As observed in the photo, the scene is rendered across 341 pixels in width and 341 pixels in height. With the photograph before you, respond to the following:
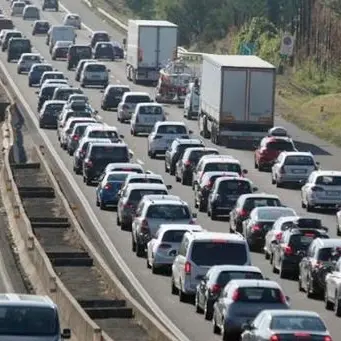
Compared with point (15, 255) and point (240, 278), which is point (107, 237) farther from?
point (240, 278)

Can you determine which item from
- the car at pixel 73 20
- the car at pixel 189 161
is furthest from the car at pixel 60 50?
the car at pixel 189 161

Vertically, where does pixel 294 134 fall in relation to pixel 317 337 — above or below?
below

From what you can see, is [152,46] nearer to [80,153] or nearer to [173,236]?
[80,153]

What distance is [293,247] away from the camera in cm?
4341

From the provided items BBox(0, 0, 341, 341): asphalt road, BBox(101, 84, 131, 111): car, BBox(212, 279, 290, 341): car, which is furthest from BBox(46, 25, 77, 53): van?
BBox(212, 279, 290, 341): car

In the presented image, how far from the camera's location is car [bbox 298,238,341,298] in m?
40.3

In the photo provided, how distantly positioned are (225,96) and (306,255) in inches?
1197

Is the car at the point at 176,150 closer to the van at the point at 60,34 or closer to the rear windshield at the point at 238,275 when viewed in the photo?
the rear windshield at the point at 238,275

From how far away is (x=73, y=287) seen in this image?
41688 mm

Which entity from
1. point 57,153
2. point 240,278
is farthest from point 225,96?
point 240,278

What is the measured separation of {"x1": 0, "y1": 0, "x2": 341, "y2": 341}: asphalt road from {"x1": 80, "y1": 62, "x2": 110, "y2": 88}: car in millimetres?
1035

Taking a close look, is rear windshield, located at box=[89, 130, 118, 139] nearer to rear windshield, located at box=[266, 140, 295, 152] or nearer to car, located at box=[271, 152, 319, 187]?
rear windshield, located at box=[266, 140, 295, 152]

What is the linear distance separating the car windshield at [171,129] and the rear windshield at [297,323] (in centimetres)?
3909

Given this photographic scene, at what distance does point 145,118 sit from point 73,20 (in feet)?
186
